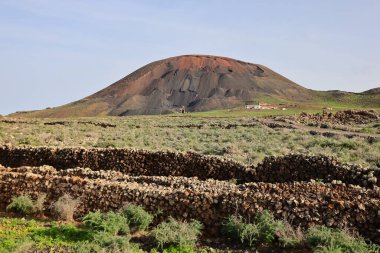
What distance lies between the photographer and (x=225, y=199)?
9.71 meters

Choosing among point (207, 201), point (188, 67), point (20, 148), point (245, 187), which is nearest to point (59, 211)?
point (207, 201)

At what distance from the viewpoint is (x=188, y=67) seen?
486 feet

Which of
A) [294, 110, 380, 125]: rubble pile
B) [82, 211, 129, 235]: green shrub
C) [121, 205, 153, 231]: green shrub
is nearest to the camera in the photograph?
[82, 211, 129, 235]: green shrub

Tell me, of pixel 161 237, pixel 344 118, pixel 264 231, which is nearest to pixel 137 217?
pixel 161 237

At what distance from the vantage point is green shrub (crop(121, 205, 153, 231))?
973 cm

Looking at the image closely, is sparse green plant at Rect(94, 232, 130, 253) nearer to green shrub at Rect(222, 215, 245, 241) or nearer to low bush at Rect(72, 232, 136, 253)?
low bush at Rect(72, 232, 136, 253)

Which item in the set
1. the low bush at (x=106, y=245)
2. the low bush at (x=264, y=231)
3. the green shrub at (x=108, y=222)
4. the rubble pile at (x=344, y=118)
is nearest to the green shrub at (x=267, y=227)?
the low bush at (x=264, y=231)

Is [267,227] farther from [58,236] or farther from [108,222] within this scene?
[58,236]

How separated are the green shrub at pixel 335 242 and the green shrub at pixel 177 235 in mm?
2279

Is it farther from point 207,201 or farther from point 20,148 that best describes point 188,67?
point 207,201

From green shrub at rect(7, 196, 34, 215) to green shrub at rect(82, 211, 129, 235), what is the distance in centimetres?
197

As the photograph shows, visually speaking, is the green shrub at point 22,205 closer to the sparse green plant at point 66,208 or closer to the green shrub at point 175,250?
the sparse green plant at point 66,208

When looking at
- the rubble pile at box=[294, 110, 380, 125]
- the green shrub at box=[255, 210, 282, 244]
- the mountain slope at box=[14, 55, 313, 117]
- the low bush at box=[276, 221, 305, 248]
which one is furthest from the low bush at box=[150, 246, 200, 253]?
the mountain slope at box=[14, 55, 313, 117]

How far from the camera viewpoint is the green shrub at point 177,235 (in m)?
8.54
